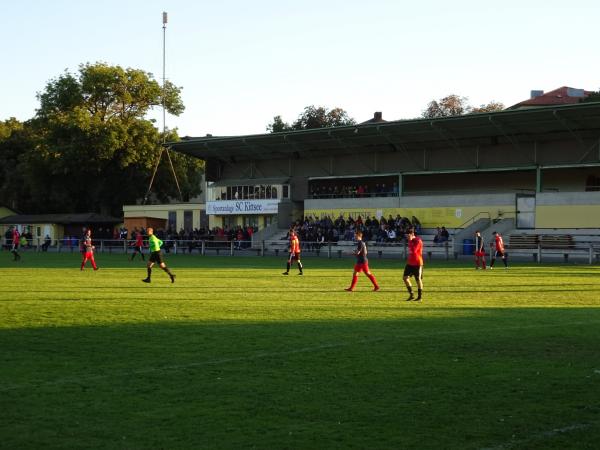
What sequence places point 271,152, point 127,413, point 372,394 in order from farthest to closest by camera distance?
1. point 271,152
2. point 372,394
3. point 127,413

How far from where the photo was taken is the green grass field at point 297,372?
779 cm

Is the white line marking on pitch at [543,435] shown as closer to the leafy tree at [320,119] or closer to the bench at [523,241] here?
the bench at [523,241]

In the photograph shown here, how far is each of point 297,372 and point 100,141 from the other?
7323 cm

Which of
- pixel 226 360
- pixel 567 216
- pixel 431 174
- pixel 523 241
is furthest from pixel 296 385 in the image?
pixel 431 174

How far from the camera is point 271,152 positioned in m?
71.1

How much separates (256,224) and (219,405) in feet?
208

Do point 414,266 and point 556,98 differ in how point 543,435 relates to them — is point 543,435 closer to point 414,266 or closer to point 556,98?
point 414,266

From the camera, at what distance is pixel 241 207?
72000 millimetres

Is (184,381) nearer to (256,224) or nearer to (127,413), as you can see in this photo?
(127,413)

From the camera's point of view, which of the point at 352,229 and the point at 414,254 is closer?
the point at 414,254

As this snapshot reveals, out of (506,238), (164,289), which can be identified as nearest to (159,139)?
(506,238)

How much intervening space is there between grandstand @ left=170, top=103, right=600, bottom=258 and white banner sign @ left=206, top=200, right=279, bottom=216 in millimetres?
86

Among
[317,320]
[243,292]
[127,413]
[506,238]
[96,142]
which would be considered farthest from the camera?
[96,142]

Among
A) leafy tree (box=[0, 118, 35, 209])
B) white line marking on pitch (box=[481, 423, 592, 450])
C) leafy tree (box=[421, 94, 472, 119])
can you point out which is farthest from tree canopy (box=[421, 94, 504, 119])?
white line marking on pitch (box=[481, 423, 592, 450])
